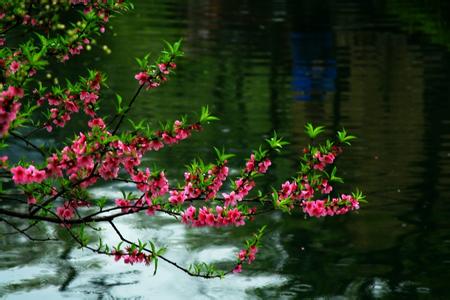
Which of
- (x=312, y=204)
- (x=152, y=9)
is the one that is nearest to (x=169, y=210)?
(x=312, y=204)

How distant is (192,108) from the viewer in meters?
18.0

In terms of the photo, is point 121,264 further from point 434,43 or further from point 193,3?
point 193,3

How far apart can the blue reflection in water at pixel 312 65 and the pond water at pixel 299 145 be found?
0.06 metres

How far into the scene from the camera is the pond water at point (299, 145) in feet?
28.7

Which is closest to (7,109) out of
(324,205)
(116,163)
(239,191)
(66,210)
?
(116,163)

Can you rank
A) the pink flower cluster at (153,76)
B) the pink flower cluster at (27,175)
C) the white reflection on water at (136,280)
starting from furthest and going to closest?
the white reflection on water at (136,280) → the pink flower cluster at (153,76) → the pink flower cluster at (27,175)

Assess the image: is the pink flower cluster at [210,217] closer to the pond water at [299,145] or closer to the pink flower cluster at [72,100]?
the pink flower cluster at [72,100]

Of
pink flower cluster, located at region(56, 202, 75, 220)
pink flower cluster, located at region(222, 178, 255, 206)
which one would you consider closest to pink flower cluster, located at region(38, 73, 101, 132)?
pink flower cluster, located at region(56, 202, 75, 220)

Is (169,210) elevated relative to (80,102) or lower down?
lower down

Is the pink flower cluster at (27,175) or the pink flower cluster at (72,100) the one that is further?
the pink flower cluster at (72,100)

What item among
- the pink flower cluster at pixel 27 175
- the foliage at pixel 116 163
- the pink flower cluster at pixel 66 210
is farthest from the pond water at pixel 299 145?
the pink flower cluster at pixel 27 175

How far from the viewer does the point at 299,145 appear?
49.6 feet

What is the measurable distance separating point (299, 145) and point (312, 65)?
8.72 metres

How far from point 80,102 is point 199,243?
339 centimetres
